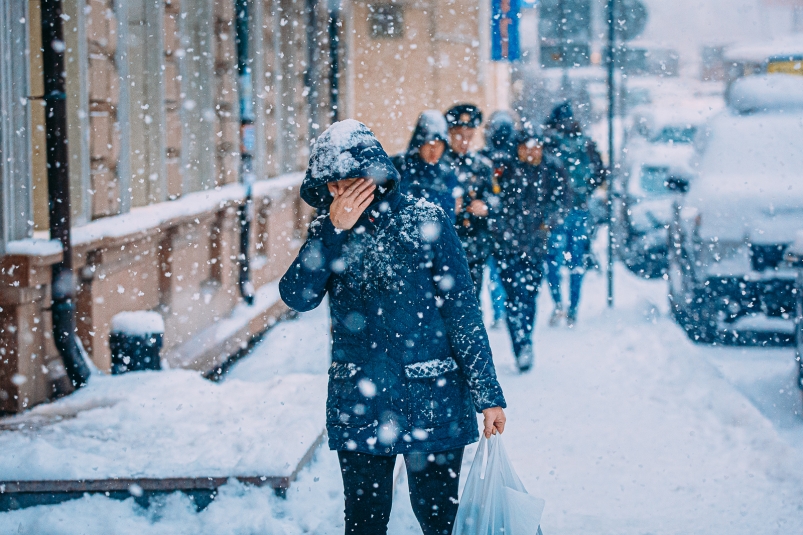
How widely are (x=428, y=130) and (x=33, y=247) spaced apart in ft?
7.80

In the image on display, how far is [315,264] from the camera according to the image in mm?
3254

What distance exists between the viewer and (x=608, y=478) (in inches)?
206

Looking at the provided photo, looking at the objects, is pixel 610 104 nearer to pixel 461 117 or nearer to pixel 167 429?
pixel 461 117

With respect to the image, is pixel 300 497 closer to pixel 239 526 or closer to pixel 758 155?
pixel 239 526

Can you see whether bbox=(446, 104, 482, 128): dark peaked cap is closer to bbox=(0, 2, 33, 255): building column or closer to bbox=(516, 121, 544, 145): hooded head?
bbox=(516, 121, 544, 145): hooded head

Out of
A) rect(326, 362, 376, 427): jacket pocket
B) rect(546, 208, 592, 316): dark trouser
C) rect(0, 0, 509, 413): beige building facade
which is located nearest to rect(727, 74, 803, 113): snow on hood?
rect(546, 208, 592, 316): dark trouser

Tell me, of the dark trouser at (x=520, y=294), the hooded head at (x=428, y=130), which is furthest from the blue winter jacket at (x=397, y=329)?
the dark trouser at (x=520, y=294)

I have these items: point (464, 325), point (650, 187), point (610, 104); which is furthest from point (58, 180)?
point (650, 187)

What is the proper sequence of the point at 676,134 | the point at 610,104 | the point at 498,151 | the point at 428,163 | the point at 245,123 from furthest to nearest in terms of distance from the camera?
the point at 676,134 → the point at 610,104 → the point at 245,123 → the point at 498,151 → the point at 428,163

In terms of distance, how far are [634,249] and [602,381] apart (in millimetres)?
7206

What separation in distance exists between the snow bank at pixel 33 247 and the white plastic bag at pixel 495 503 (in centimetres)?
323

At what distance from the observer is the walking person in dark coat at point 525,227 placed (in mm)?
7723

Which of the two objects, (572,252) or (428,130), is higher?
(428,130)

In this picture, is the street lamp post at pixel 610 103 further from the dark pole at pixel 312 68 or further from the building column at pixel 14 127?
the building column at pixel 14 127
